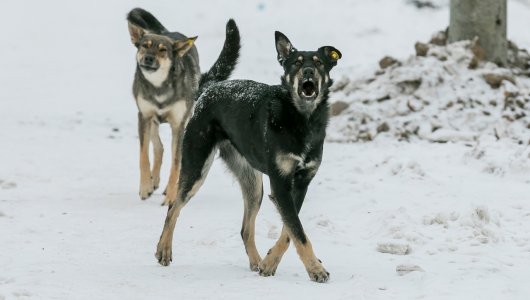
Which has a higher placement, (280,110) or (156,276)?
(280,110)

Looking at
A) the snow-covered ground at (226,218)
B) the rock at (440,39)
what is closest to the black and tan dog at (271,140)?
the snow-covered ground at (226,218)

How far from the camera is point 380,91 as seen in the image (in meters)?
12.2

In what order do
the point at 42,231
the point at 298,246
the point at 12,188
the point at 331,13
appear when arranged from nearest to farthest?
1. the point at 298,246
2. the point at 42,231
3. the point at 12,188
4. the point at 331,13

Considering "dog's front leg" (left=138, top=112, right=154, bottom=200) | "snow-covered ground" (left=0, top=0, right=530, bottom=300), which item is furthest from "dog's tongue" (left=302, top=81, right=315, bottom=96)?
"dog's front leg" (left=138, top=112, right=154, bottom=200)

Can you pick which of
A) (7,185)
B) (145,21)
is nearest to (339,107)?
(145,21)

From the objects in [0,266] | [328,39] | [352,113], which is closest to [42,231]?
[0,266]

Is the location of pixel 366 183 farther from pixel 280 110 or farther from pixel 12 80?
pixel 12 80

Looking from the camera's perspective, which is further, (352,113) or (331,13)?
(331,13)

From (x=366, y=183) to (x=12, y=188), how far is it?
3.75 metres

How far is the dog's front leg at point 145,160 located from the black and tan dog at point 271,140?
2.56 meters

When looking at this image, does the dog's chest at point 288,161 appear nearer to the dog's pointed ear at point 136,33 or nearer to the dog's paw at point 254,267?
the dog's paw at point 254,267

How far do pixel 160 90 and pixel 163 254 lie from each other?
3.17 m

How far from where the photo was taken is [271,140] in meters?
5.86

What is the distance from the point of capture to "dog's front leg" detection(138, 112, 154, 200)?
9026mm
